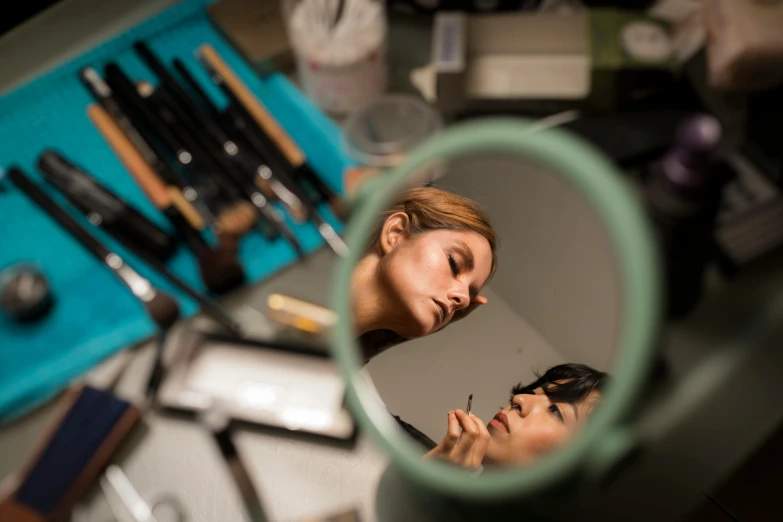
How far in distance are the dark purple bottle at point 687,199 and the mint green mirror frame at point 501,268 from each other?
0.20m

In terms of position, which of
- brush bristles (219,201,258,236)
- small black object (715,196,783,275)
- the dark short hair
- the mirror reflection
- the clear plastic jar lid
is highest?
the mirror reflection

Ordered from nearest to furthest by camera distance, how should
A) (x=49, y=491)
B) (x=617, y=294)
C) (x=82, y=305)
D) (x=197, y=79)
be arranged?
(x=617, y=294)
(x=49, y=491)
(x=82, y=305)
(x=197, y=79)

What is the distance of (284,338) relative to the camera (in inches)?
23.7

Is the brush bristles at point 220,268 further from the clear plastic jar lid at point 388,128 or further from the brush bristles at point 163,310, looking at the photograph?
the clear plastic jar lid at point 388,128

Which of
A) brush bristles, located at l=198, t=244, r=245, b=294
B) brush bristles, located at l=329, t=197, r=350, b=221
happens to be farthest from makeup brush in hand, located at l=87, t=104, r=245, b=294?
brush bristles, located at l=329, t=197, r=350, b=221

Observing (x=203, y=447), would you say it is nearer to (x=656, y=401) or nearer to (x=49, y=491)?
(x=49, y=491)

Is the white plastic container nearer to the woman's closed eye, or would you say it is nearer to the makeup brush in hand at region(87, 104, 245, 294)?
the makeup brush in hand at region(87, 104, 245, 294)

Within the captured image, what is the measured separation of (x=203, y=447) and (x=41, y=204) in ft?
1.04

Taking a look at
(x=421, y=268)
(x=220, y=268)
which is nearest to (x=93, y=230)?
(x=220, y=268)

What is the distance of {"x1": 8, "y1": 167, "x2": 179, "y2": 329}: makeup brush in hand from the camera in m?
0.61

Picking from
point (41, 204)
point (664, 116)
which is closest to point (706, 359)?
point (664, 116)

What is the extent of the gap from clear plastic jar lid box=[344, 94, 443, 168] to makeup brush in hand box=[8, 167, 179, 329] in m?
0.23

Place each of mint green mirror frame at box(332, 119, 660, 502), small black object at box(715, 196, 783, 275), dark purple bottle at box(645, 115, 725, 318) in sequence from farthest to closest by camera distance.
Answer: small black object at box(715, 196, 783, 275) < dark purple bottle at box(645, 115, 725, 318) < mint green mirror frame at box(332, 119, 660, 502)

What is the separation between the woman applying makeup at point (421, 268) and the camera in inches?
13.2
